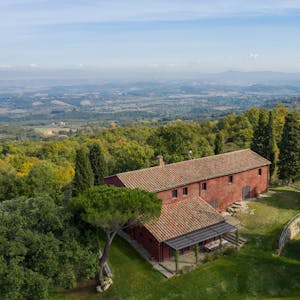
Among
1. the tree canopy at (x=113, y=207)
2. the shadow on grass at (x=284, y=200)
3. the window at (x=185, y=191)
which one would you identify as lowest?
the shadow on grass at (x=284, y=200)

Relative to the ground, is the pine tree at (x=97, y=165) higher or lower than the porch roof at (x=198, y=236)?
higher

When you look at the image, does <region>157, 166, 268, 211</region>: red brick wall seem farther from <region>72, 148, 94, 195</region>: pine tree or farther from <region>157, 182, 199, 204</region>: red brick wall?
<region>72, 148, 94, 195</region>: pine tree

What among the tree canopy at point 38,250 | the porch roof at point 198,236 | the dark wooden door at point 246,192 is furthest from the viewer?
the dark wooden door at point 246,192

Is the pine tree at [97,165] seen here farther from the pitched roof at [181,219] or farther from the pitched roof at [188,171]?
the pitched roof at [181,219]

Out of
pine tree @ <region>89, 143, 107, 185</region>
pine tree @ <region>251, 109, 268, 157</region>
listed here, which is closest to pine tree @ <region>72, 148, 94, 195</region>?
pine tree @ <region>89, 143, 107, 185</region>

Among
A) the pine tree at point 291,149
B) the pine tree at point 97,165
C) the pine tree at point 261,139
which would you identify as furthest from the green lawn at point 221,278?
the pine tree at point 261,139

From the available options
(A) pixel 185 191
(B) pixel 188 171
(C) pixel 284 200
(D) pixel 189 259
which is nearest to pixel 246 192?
(C) pixel 284 200

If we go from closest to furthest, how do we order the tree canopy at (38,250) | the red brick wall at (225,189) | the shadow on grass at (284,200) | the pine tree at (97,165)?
1. the tree canopy at (38,250)
2. the red brick wall at (225,189)
3. the shadow on grass at (284,200)
4. the pine tree at (97,165)

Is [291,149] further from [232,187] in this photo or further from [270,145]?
[232,187]
